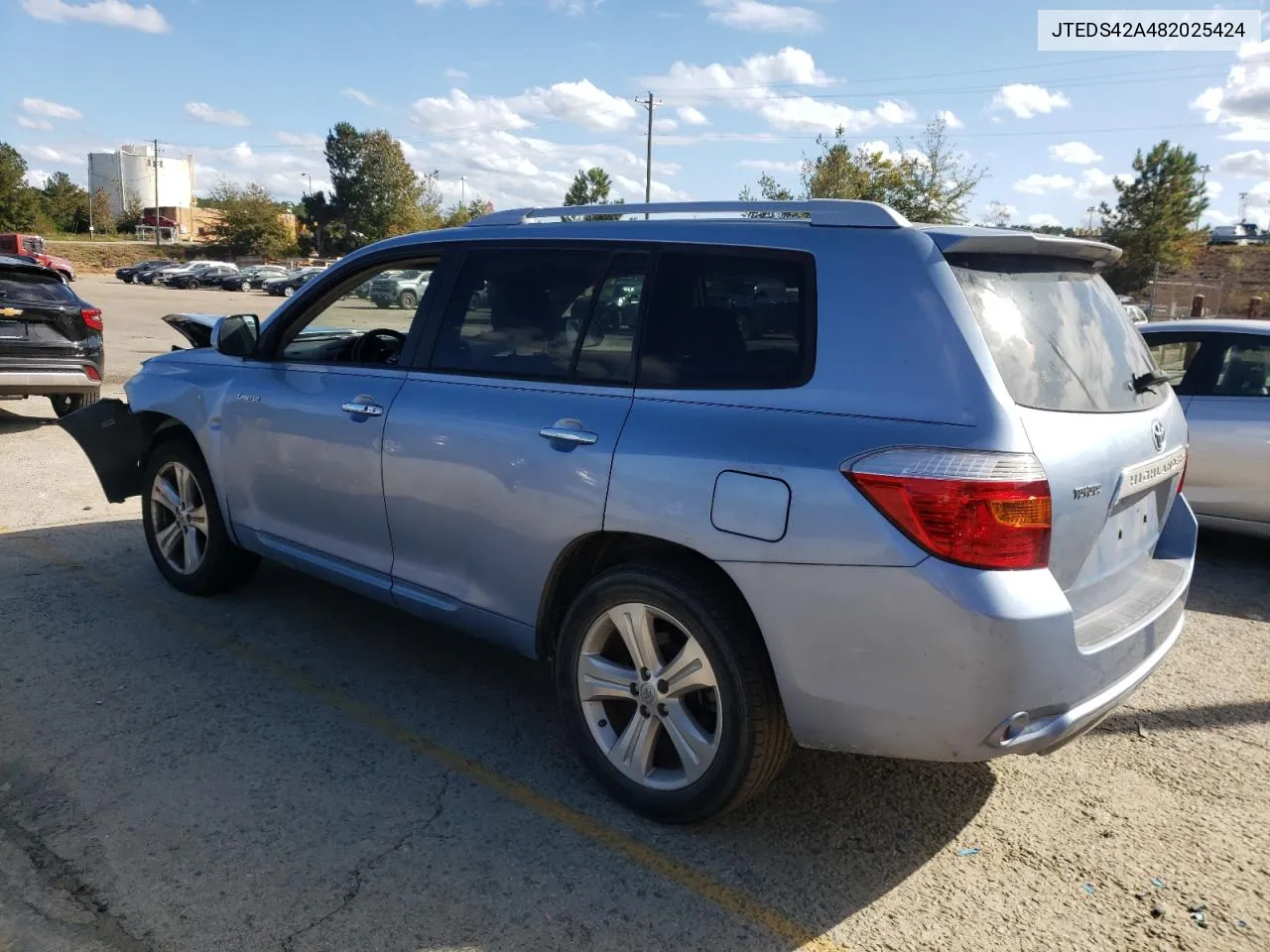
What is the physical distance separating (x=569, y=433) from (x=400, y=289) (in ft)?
5.15

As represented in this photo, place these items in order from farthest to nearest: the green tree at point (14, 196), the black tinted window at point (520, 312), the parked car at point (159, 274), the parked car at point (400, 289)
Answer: the green tree at point (14, 196) < the parked car at point (159, 274) < the parked car at point (400, 289) < the black tinted window at point (520, 312)

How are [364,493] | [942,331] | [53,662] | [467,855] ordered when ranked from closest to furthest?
1. [942,331]
2. [467,855]
3. [364,493]
4. [53,662]

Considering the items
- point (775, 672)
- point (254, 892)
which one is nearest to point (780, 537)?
point (775, 672)

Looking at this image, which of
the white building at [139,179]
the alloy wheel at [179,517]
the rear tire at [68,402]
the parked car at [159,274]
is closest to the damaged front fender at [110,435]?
the alloy wheel at [179,517]

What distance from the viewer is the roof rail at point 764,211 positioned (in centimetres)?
299

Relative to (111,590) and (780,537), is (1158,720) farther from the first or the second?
(111,590)

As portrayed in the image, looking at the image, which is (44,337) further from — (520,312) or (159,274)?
(159,274)

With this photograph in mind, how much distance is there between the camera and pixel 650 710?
322 cm

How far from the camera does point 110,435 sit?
5465 mm

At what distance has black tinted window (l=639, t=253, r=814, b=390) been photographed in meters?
3.00

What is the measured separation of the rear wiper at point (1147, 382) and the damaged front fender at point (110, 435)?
474 centimetres

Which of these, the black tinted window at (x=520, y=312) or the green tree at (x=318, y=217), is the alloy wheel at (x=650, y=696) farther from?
the green tree at (x=318, y=217)

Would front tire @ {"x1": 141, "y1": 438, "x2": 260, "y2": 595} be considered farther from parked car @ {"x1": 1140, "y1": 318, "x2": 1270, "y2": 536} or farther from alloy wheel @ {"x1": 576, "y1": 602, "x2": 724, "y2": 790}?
parked car @ {"x1": 1140, "y1": 318, "x2": 1270, "y2": 536}

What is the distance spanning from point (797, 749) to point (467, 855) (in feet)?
4.43
